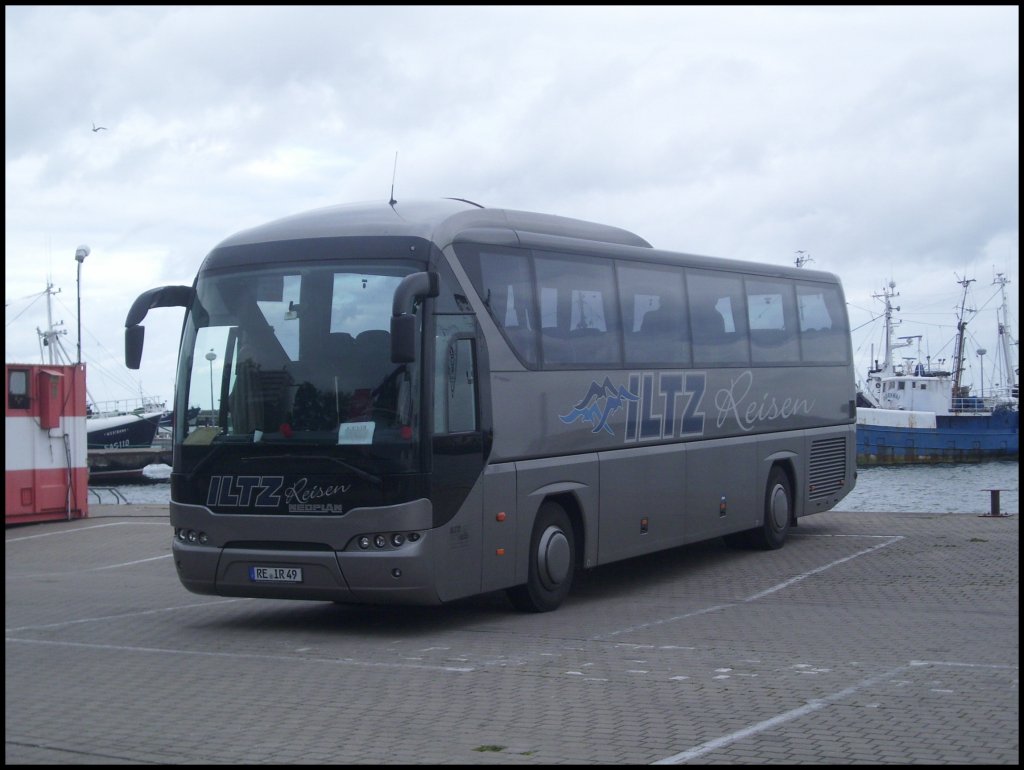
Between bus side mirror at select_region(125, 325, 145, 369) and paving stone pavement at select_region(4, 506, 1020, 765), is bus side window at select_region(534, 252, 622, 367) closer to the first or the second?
paving stone pavement at select_region(4, 506, 1020, 765)

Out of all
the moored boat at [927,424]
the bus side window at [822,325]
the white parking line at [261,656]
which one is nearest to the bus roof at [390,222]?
the white parking line at [261,656]

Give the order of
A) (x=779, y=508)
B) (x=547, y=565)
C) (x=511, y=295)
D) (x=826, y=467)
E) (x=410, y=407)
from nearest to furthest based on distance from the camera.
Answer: (x=410, y=407)
(x=511, y=295)
(x=547, y=565)
(x=779, y=508)
(x=826, y=467)

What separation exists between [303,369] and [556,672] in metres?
3.52

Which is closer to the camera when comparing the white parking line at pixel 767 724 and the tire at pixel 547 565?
the white parking line at pixel 767 724

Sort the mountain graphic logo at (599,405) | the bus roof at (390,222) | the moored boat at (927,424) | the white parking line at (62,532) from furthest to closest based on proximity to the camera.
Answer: the moored boat at (927,424), the white parking line at (62,532), the mountain graphic logo at (599,405), the bus roof at (390,222)

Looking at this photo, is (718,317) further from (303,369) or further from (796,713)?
(796,713)

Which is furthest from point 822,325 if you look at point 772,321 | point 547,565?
point 547,565

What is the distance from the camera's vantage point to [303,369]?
37.4 feet

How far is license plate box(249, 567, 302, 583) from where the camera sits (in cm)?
→ 1138

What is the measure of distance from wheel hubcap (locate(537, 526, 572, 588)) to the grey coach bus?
22 millimetres

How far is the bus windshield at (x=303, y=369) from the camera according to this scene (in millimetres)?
11250

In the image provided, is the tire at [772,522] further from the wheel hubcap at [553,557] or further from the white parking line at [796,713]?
the white parking line at [796,713]

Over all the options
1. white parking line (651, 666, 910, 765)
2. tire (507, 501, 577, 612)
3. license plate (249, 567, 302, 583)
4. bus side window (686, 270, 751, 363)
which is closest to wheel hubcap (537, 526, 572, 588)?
tire (507, 501, 577, 612)

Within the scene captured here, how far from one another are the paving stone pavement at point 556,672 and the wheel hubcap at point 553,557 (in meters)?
0.39
